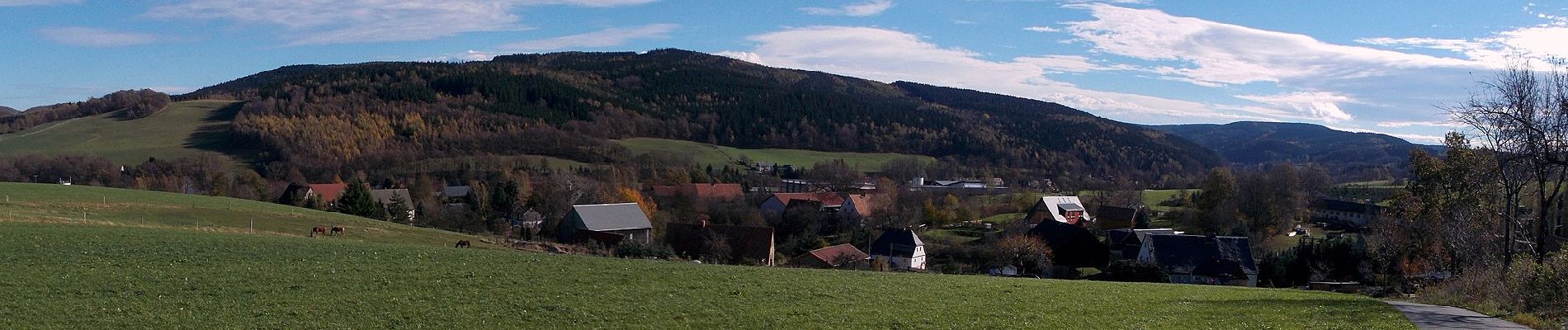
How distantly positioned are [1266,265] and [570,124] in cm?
9785

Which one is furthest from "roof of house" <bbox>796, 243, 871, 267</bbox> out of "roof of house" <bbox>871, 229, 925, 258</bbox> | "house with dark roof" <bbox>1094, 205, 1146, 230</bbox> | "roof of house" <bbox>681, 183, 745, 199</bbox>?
"house with dark roof" <bbox>1094, 205, 1146, 230</bbox>

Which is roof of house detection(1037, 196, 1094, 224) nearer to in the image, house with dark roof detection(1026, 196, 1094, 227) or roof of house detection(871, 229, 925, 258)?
house with dark roof detection(1026, 196, 1094, 227)

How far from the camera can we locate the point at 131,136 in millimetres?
102125

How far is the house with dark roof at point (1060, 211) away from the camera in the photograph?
77.2 metres

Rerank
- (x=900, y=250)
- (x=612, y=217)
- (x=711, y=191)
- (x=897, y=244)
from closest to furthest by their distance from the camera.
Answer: (x=900, y=250)
(x=897, y=244)
(x=612, y=217)
(x=711, y=191)

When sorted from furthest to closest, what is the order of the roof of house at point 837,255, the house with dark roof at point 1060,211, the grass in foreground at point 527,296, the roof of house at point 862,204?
the roof of house at point 862,204, the house with dark roof at point 1060,211, the roof of house at point 837,255, the grass in foreground at point 527,296

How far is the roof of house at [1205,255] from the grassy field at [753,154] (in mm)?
69889

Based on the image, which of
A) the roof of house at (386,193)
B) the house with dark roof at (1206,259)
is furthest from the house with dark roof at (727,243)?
the roof of house at (386,193)

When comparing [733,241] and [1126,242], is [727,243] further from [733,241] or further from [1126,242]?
[1126,242]

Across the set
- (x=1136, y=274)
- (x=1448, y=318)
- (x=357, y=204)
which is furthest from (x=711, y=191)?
(x=1448, y=318)

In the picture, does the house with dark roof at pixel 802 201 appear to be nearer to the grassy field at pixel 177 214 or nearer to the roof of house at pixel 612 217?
the roof of house at pixel 612 217

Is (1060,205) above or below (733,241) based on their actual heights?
above

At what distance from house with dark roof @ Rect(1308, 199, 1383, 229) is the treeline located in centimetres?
12162

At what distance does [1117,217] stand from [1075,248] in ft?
57.9
